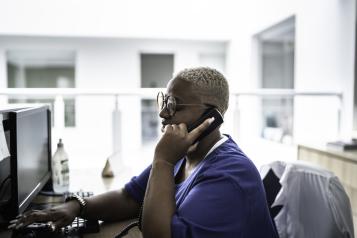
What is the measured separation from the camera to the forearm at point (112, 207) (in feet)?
3.72

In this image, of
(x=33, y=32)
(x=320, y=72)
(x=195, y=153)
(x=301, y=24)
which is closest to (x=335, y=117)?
(x=320, y=72)

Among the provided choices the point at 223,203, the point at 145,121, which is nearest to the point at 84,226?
the point at 223,203

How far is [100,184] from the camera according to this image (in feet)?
5.26

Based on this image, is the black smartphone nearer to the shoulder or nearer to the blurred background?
the shoulder

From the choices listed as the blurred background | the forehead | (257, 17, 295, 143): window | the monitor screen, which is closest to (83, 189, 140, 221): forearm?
the monitor screen

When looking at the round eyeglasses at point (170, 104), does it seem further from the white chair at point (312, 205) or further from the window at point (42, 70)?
the window at point (42, 70)

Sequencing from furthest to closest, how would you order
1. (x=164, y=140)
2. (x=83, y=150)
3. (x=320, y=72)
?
(x=83, y=150)
(x=320, y=72)
(x=164, y=140)

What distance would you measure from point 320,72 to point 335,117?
1.53 feet

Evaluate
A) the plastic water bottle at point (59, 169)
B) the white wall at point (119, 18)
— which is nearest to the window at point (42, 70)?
the white wall at point (119, 18)

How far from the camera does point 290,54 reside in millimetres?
4449

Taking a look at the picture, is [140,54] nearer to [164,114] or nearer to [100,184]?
[100,184]

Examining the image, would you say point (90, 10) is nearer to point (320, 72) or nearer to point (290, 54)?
point (290, 54)

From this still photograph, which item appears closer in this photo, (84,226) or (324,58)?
(84,226)

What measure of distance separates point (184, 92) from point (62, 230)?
0.53 m
